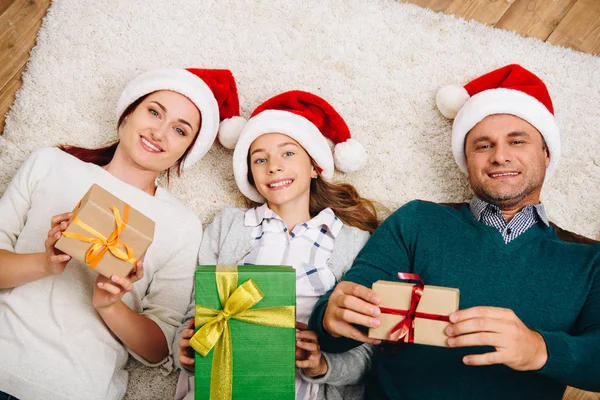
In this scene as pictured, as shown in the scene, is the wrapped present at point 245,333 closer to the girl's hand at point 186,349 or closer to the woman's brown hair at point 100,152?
the girl's hand at point 186,349

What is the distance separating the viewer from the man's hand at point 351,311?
1.26 metres

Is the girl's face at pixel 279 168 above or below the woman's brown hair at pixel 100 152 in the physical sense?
above

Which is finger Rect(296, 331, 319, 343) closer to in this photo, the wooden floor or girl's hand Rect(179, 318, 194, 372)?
girl's hand Rect(179, 318, 194, 372)

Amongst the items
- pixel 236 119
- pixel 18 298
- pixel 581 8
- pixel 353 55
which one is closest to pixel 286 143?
pixel 236 119

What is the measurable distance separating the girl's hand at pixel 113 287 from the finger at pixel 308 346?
515 millimetres

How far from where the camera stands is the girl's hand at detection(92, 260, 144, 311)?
4.49ft

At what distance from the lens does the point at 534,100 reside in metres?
1.76

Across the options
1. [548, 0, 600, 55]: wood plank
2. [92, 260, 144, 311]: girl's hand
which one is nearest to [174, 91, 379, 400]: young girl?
[92, 260, 144, 311]: girl's hand

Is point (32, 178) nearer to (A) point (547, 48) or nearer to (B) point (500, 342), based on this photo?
(B) point (500, 342)

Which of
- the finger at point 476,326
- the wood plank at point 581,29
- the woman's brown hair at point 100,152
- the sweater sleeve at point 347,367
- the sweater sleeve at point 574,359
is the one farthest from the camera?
the wood plank at point 581,29

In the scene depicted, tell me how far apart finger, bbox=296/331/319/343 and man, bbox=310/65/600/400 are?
0.12 feet

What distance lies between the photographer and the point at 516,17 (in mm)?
2172

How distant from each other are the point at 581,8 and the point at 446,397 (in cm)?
178

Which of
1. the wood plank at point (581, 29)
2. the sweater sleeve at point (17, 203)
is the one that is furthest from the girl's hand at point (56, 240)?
the wood plank at point (581, 29)
